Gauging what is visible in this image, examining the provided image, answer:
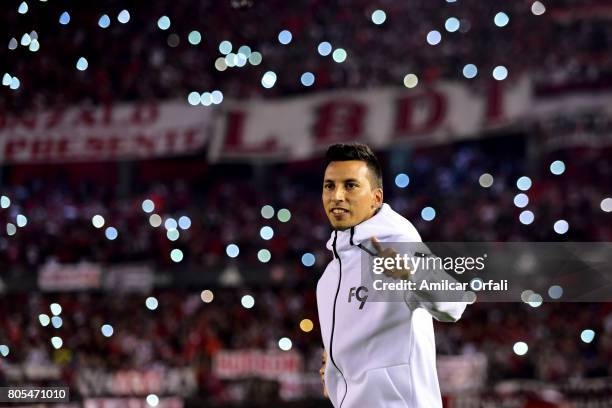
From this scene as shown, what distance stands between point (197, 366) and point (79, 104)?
630 centimetres

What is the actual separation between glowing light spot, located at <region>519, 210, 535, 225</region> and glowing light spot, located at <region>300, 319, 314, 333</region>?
10.1 feet

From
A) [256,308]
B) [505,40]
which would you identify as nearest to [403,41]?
[505,40]

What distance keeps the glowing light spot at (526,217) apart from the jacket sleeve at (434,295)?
33.8 ft

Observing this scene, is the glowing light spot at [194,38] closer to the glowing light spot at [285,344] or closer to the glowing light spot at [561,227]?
the glowing light spot at [285,344]

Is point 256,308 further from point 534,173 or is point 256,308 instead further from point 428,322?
point 428,322

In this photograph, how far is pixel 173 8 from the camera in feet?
51.5

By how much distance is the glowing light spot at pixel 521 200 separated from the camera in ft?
42.3

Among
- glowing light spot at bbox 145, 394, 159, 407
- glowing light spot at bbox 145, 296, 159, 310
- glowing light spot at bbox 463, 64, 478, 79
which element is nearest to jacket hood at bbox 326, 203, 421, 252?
glowing light spot at bbox 145, 394, 159, 407

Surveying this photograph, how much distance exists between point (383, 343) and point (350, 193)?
429 millimetres

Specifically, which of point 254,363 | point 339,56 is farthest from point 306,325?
point 339,56

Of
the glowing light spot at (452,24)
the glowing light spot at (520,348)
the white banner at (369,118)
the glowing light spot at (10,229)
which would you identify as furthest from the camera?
the white banner at (369,118)

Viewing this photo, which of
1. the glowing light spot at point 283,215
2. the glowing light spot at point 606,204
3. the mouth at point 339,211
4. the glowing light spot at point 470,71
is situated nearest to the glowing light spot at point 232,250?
the glowing light spot at point 283,215

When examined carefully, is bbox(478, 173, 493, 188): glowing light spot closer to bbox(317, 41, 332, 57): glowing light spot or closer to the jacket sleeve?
bbox(317, 41, 332, 57): glowing light spot

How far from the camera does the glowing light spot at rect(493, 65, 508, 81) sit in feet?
46.9
